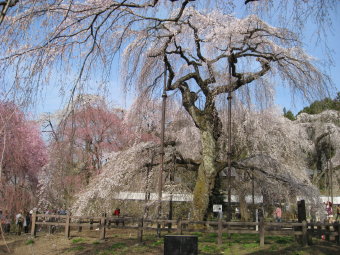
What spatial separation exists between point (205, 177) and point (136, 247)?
3526 millimetres

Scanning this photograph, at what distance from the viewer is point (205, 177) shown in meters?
13.4

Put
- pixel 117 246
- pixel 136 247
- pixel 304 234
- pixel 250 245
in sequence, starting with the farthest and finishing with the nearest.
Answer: pixel 117 246 → pixel 136 247 → pixel 250 245 → pixel 304 234

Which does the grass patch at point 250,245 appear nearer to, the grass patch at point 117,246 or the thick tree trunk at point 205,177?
the thick tree trunk at point 205,177

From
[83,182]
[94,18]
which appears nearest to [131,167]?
[94,18]

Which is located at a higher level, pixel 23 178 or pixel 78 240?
pixel 23 178

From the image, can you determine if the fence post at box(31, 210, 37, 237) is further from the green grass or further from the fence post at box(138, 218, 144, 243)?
the fence post at box(138, 218, 144, 243)

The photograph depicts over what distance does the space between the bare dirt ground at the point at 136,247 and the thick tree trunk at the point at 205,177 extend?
96cm

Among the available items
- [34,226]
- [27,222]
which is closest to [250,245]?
[34,226]

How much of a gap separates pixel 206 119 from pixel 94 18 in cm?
870

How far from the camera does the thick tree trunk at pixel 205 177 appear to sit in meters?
13.0

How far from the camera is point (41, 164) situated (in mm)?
22156

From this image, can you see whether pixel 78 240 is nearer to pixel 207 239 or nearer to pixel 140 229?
pixel 140 229

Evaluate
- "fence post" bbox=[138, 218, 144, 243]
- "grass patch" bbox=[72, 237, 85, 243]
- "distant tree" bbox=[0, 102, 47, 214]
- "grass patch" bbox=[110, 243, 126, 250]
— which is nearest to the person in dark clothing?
"distant tree" bbox=[0, 102, 47, 214]

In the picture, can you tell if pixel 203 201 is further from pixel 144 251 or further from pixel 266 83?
pixel 266 83
